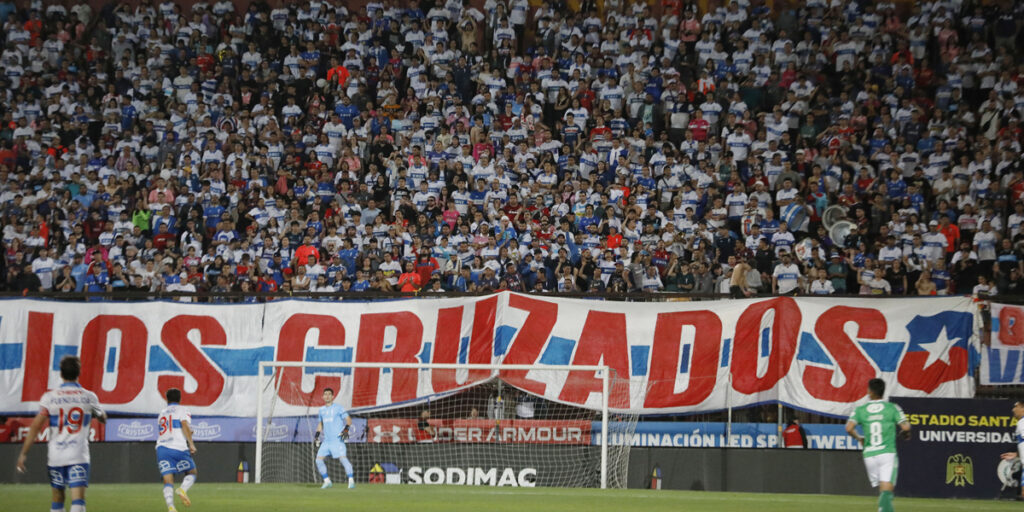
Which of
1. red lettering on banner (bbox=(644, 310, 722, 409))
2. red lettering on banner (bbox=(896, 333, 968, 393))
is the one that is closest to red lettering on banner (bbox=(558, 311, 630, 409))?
red lettering on banner (bbox=(644, 310, 722, 409))

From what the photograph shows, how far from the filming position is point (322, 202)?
28.2 meters

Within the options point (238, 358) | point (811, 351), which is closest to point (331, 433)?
point (238, 358)

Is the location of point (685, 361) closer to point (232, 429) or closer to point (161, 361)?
point (232, 429)

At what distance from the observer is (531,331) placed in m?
22.5

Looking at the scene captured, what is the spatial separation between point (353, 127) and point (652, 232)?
28.2 ft

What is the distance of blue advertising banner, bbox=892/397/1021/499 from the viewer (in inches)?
770

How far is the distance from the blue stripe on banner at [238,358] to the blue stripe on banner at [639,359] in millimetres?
6906

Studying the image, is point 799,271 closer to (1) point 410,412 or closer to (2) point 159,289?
(1) point 410,412

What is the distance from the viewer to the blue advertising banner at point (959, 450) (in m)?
19.6

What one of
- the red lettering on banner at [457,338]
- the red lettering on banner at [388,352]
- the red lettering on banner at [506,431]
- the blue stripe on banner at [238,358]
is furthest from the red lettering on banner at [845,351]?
the blue stripe on banner at [238,358]

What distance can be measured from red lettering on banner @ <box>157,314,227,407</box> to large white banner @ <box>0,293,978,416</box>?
0.02m

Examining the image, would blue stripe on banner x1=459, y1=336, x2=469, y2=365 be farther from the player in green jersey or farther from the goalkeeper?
the player in green jersey

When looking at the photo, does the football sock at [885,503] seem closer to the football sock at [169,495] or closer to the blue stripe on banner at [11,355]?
the football sock at [169,495]

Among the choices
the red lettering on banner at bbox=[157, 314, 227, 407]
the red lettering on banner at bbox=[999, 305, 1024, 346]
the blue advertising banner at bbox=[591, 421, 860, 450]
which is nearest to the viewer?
the red lettering on banner at bbox=[999, 305, 1024, 346]
